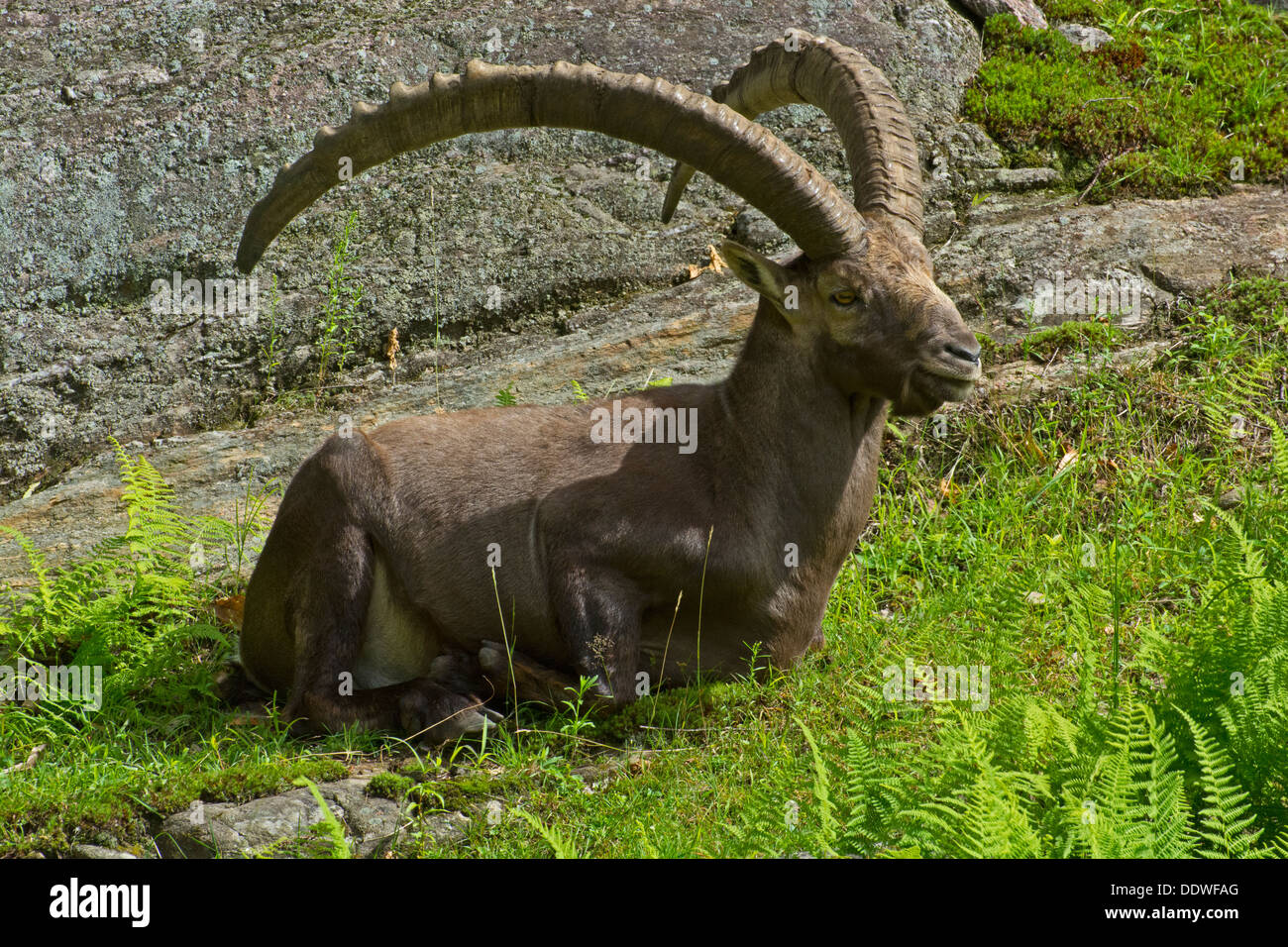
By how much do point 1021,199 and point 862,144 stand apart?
3521mm

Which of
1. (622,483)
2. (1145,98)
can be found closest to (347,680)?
(622,483)

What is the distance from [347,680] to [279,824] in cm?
117

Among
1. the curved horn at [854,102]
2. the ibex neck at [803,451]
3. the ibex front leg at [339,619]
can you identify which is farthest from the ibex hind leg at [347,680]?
the curved horn at [854,102]

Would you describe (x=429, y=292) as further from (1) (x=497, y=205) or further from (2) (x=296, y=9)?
(2) (x=296, y=9)

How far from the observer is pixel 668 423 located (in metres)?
6.89

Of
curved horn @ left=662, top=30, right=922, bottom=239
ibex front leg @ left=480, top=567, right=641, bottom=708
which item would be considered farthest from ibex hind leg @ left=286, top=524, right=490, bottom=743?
curved horn @ left=662, top=30, right=922, bottom=239

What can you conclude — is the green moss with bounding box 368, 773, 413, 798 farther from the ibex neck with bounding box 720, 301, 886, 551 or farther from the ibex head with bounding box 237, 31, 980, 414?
the ibex head with bounding box 237, 31, 980, 414

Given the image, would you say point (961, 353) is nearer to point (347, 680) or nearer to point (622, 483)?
point (622, 483)

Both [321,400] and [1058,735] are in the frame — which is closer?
[1058,735]

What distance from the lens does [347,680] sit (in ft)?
21.2

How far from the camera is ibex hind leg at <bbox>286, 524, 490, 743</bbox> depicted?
20.5 ft
